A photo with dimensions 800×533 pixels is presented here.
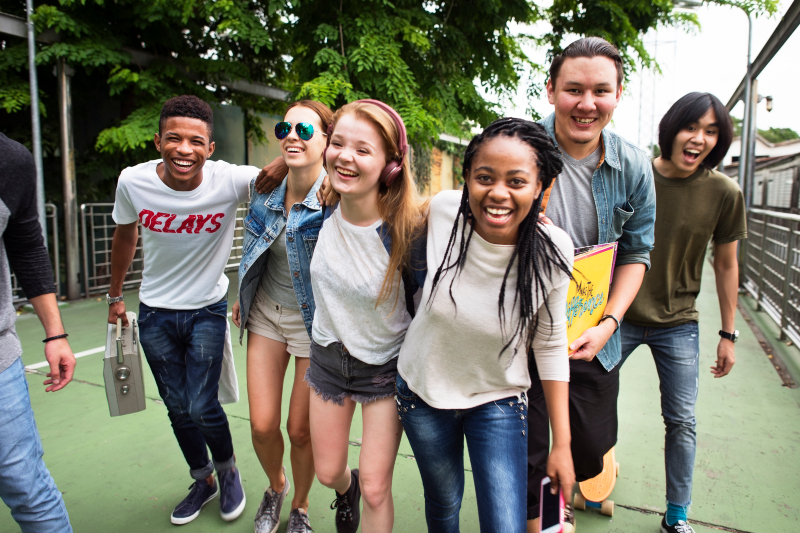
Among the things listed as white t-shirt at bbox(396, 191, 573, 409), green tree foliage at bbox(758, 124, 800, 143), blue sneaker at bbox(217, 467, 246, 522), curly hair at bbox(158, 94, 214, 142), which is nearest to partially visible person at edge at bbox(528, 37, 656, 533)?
white t-shirt at bbox(396, 191, 573, 409)

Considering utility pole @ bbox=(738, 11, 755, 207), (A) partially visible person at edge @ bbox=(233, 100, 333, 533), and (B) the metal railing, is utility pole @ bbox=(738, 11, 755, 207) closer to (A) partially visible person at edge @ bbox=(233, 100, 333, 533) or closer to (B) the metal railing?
(B) the metal railing

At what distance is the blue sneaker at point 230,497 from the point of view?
2795 mm

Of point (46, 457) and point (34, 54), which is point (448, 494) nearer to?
point (46, 457)

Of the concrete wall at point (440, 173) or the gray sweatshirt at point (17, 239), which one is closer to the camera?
the gray sweatshirt at point (17, 239)

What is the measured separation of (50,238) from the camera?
8070 mm

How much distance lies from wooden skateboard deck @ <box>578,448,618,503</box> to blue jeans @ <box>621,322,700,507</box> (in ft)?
1.02

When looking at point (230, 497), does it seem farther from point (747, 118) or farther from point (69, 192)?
point (747, 118)

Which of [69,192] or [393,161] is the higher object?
[69,192]

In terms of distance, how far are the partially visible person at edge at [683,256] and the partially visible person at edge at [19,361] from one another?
98.2 inches

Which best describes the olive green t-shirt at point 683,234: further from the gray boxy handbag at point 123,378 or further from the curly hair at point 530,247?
the gray boxy handbag at point 123,378

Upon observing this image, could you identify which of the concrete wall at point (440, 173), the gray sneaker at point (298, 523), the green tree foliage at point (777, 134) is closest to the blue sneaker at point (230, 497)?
the gray sneaker at point (298, 523)

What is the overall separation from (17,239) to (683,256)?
2855 mm

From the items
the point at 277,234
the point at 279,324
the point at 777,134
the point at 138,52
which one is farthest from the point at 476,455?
the point at 777,134

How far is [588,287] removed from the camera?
2.02 metres
